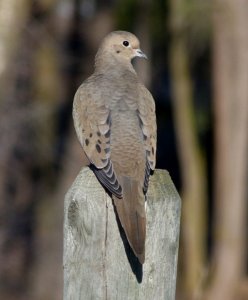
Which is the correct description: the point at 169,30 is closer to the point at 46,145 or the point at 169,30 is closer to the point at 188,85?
the point at 188,85

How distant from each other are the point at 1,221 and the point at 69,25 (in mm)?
5371

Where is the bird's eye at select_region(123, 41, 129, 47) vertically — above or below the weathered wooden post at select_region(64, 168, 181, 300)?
above

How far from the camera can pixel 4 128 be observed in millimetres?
11242

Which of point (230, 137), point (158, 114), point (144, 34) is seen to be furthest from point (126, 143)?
point (158, 114)

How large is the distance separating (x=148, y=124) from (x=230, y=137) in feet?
24.0

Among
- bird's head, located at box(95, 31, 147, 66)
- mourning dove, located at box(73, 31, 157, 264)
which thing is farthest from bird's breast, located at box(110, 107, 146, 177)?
bird's head, located at box(95, 31, 147, 66)

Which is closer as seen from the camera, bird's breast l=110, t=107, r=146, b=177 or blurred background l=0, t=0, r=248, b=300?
bird's breast l=110, t=107, r=146, b=177

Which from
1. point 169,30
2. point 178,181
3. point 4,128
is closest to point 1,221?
point 4,128

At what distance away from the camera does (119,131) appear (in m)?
5.03

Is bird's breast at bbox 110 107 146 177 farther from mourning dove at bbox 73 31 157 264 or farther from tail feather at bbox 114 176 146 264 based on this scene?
tail feather at bbox 114 176 146 264

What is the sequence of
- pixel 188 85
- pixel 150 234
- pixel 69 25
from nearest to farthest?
1. pixel 150 234
2. pixel 188 85
3. pixel 69 25

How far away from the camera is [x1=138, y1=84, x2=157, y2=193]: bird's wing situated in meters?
4.86

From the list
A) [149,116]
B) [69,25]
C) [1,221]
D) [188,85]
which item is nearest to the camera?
[149,116]

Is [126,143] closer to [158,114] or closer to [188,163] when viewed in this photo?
[188,163]
